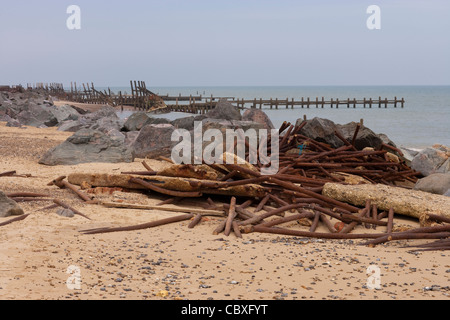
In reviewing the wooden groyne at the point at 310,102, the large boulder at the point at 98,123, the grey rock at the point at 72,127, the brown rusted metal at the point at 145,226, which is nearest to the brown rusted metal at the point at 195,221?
the brown rusted metal at the point at 145,226

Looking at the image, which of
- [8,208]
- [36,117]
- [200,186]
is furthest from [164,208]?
[36,117]

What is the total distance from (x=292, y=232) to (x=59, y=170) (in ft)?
17.7

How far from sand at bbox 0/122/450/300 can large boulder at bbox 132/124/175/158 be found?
19.3ft

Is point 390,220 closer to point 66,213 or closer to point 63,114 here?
point 66,213

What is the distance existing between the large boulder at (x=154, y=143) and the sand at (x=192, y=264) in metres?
5.87

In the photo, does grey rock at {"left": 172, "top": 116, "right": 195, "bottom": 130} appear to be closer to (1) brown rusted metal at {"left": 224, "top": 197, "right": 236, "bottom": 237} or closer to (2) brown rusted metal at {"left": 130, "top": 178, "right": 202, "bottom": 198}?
(2) brown rusted metal at {"left": 130, "top": 178, "right": 202, "bottom": 198}

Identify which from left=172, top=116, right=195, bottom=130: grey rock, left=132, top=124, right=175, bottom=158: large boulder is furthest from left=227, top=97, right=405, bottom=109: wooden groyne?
left=132, top=124, right=175, bottom=158: large boulder

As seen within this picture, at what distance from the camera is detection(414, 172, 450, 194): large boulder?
8711mm

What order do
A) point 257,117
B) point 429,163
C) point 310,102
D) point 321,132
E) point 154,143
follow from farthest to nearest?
point 310,102 → point 257,117 → point 154,143 → point 321,132 → point 429,163

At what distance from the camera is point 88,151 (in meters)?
11.3

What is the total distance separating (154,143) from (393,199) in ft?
23.6

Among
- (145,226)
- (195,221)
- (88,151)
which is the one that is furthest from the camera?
(88,151)

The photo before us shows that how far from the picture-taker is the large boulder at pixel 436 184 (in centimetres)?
871
